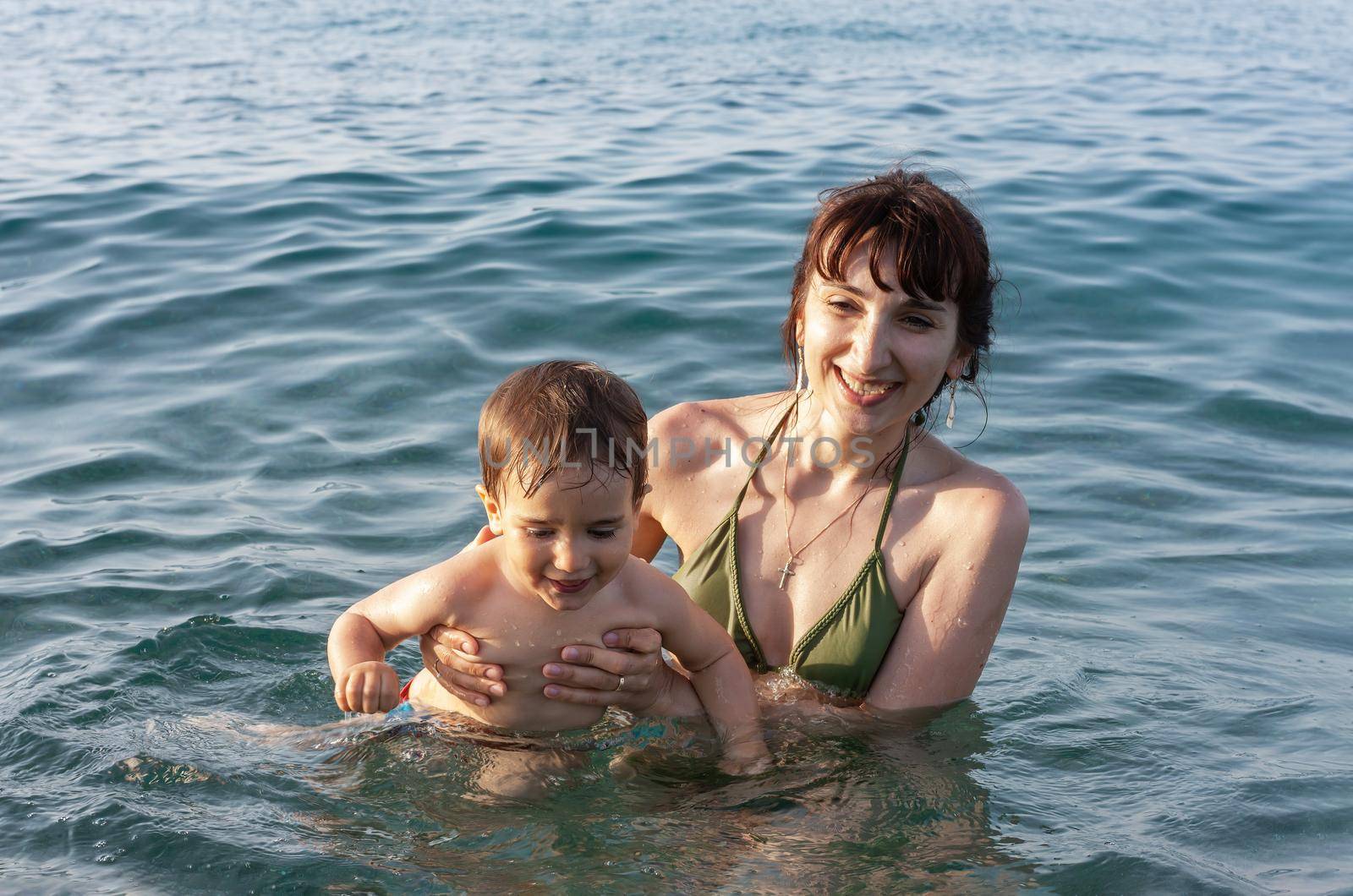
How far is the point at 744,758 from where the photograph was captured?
13.0 ft

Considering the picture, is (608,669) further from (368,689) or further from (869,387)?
(869,387)

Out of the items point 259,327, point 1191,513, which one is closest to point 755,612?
point 1191,513

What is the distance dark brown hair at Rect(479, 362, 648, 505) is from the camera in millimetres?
3354

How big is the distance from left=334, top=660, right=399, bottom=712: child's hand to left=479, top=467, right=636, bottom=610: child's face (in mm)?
436

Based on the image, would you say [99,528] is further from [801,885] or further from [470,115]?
[470,115]

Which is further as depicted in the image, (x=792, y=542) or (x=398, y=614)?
(x=792, y=542)

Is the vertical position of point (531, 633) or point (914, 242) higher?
point (914, 242)

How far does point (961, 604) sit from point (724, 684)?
726 mm

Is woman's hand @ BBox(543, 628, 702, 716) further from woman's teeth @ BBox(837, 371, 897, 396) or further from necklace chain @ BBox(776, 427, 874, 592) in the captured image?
woman's teeth @ BBox(837, 371, 897, 396)

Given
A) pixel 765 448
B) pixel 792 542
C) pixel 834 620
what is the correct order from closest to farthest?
pixel 834 620
pixel 792 542
pixel 765 448

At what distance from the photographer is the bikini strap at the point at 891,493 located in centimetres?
413

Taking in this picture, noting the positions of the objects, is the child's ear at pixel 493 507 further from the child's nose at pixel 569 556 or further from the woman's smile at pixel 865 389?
the woman's smile at pixel 865 389

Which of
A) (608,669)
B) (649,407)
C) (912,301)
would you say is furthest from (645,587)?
(649,407)

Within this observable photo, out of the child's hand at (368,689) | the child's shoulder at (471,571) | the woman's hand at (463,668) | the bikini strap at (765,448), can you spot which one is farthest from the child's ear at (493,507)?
the bikini strap at (765,448)
